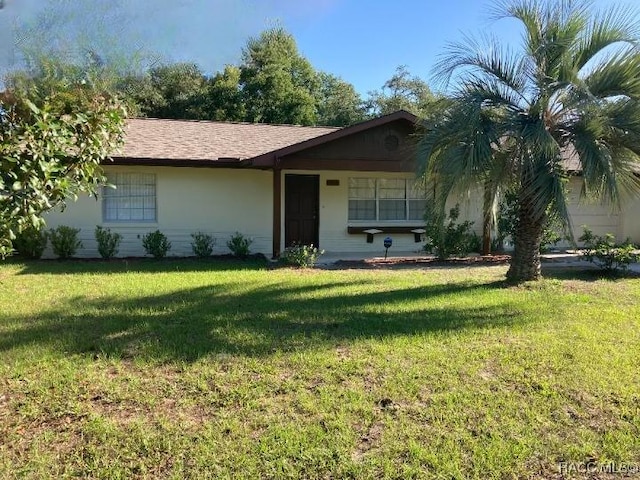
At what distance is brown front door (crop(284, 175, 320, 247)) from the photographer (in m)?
14.1

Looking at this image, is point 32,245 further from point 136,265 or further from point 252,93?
point 252,93

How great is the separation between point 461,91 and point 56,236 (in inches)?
369

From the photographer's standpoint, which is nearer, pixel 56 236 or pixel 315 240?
pixel 56 236

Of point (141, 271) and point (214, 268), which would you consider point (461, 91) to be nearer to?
point (214, 268)

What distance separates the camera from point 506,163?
8.18 m

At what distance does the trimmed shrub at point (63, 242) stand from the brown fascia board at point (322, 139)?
4.48m

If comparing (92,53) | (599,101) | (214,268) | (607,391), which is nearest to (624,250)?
(599,101)

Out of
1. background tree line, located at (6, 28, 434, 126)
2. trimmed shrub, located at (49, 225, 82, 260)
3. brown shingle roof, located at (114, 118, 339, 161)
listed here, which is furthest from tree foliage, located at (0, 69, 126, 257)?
background tree line, located at (6, 28, 434, 126)

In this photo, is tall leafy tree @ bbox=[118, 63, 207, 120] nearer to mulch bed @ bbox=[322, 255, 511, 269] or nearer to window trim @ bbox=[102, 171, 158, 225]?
window trim @ bbox=[102, 171, 158, 225]

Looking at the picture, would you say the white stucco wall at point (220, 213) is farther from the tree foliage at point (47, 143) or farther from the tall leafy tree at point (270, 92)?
the tall leafy tree at point (270, 92)

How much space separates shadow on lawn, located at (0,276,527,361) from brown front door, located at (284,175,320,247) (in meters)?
5.68

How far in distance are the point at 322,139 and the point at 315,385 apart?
8.50 metres

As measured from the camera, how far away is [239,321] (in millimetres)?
6359

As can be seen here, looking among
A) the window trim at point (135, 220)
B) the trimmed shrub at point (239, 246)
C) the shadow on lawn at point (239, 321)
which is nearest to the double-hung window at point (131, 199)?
the window trim at point (135, 220)
